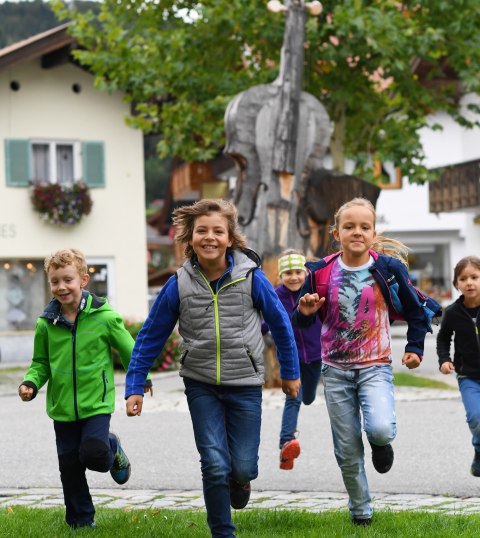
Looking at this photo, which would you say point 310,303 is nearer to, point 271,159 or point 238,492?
point 238,492

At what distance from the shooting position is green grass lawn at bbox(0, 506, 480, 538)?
5.93 m

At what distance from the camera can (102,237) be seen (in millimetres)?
28109

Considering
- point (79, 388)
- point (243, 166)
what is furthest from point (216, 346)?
point (243, 166)

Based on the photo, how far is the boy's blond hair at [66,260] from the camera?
255 inches

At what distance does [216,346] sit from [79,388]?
3.55ft

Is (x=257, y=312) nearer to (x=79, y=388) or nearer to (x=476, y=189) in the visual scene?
(x=79, y=388)

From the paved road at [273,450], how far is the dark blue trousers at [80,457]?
1.72 metres

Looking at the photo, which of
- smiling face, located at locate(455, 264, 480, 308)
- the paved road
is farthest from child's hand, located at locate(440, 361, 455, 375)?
the paved road

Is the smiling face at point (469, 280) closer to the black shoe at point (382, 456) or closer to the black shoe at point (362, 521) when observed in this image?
the black shoe at point (382, 456)

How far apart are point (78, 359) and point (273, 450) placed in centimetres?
383

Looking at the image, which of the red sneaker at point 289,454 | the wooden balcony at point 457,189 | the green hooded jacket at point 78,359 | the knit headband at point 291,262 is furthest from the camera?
the wooden balcony at point 457,189

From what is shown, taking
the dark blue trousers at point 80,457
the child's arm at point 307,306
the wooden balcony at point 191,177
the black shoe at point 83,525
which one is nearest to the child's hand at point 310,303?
the child's arm at point 307,306

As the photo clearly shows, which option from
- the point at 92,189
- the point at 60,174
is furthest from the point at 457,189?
the point at 60,174

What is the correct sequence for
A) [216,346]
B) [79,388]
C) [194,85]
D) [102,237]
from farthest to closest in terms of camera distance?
[102,237] → [194,85] → [79,388] → [216,346]
